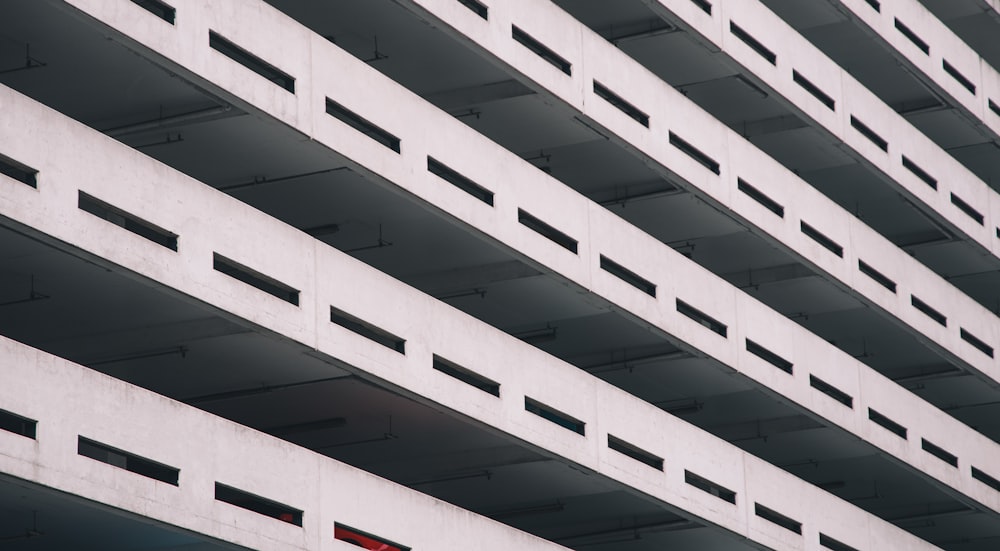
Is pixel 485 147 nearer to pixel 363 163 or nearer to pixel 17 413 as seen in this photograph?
pixel 363 163

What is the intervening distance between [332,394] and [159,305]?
3.85 m

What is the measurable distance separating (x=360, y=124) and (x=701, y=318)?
29.9 ft

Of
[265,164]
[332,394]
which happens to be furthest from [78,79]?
[332,394]

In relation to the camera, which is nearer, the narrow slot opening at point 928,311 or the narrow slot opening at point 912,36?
the narrow slot opening at point 928,311

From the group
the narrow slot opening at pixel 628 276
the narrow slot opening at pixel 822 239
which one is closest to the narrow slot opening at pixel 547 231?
the narrow slot opening at pixel 628 276

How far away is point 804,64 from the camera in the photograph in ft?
135

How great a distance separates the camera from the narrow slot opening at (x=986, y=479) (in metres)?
45.3

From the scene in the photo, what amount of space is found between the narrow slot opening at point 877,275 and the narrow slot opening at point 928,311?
0.71 meters

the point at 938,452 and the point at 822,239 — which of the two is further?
the point at 938,452

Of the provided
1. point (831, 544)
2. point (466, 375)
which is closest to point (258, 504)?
point (466, 375)

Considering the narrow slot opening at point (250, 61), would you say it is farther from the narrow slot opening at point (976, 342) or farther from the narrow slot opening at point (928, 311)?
the narrow slot opening at point (976, 342)

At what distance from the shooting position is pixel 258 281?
94.5 ft

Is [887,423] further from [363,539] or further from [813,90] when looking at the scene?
[363,539]

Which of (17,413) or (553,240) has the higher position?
(553,240)
